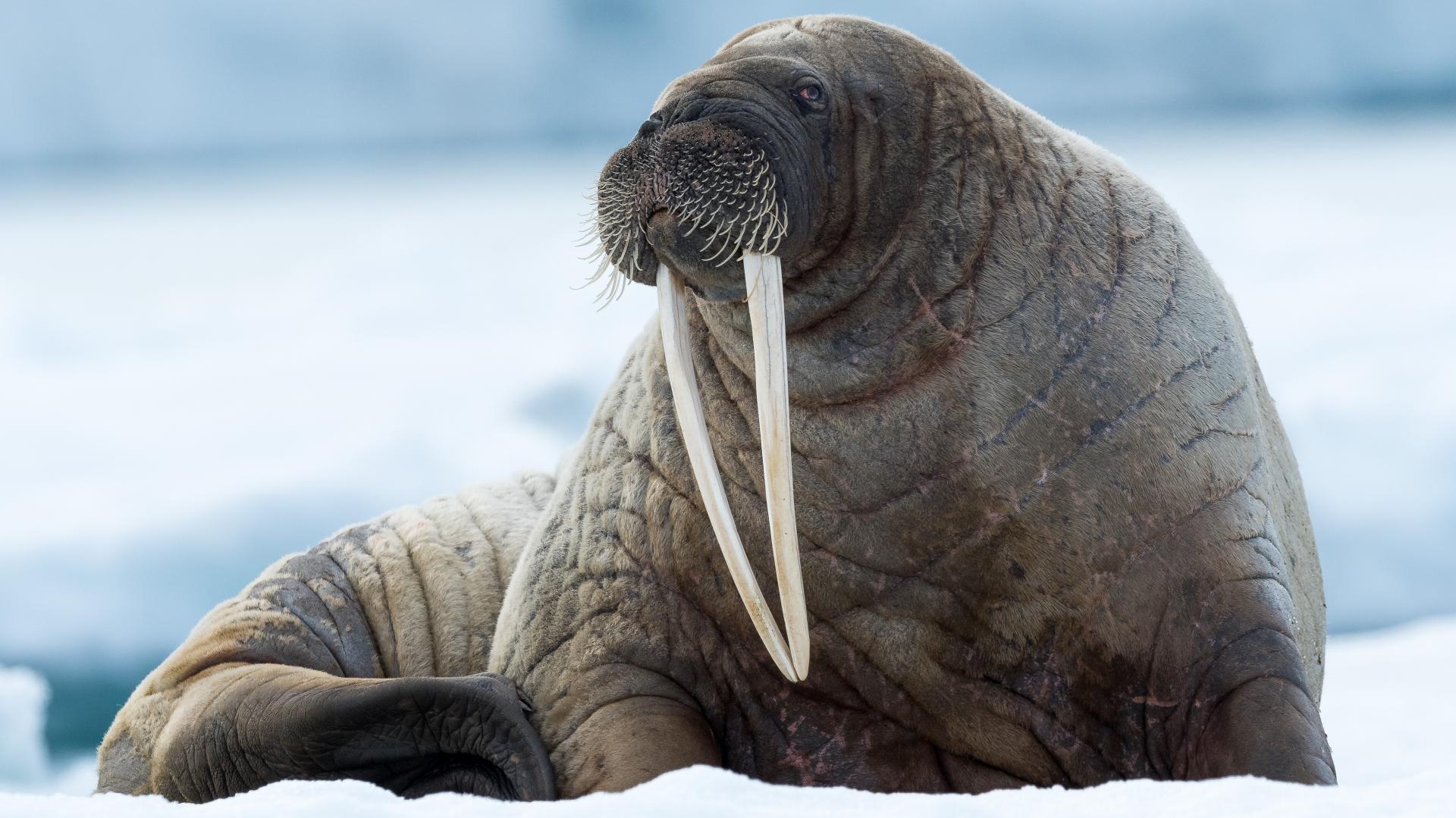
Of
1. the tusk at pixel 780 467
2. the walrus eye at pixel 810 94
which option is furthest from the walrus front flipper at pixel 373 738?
the walrus eye at pixel 810 94

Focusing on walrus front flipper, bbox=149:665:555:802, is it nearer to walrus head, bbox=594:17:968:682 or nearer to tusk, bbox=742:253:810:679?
walrus head, bbox=594:17:968:682

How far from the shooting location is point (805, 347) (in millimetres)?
4527

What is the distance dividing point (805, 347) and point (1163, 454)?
36.7 inches

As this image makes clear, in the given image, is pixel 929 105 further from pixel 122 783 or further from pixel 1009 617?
pixel 122 783

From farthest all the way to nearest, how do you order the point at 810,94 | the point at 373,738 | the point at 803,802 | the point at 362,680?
the point at 362,680
the point at 373,738
the point at 810,94
the point at 803,802

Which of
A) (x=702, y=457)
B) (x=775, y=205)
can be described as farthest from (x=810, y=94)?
(x=702, y=457)

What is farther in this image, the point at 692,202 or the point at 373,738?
the point at 373,738

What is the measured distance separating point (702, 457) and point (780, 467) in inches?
10.8

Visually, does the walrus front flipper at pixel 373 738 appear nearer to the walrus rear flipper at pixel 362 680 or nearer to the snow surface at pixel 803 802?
the walrus rear flipper at pixel 362 680

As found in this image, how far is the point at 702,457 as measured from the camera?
420 cm

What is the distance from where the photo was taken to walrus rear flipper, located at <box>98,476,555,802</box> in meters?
5.00

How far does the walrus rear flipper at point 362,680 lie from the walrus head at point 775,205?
1010 millimetres

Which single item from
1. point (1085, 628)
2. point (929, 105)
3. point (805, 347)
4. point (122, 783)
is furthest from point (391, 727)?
point (929, 105)

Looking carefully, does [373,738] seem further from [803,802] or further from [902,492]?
[803,802]
